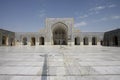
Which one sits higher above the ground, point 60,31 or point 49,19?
point 49,19

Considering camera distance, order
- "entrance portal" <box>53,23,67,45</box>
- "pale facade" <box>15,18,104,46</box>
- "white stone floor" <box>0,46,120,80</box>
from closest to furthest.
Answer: "white stone floor" <box>0,46,120,80</box>, "pale facade" <box>15,18,104,46</box>, "entrance portal" <box>53,23,67,45</box>

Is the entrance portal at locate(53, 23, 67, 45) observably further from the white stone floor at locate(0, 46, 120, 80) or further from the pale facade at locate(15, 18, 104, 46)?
the white stone floor at locate(0, 46, 120, 80)

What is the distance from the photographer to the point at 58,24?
35.6 metres

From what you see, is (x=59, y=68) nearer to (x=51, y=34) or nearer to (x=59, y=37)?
(x=51, y=34)

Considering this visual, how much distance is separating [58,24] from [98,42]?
1517 cm

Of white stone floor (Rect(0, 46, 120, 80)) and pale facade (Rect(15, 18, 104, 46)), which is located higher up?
pale facade (Rect(15, 18, 104, 46))

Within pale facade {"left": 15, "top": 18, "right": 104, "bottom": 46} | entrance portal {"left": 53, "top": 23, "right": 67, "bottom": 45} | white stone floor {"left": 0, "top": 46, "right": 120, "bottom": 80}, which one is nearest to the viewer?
white stone floor {"left": 0, "top": 46, "right": 120, "bottom": 80}

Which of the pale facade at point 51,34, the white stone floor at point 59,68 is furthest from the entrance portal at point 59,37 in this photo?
the white stone floor at point 59,68

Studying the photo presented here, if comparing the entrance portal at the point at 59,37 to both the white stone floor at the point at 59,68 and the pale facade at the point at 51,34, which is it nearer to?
the pale facade at the point at 51,34

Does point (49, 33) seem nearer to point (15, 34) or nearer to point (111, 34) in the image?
point (15, 34)

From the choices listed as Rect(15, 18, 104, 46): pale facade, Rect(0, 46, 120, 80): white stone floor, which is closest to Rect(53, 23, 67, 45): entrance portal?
Rect(15, 18, 104, 46): pale facade

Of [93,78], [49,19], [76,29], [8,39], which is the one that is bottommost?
[93,78]

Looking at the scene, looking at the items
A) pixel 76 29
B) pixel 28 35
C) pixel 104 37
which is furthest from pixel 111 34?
pixel 28 35

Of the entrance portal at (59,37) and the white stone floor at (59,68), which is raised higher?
the entrance portal at (59,37)
